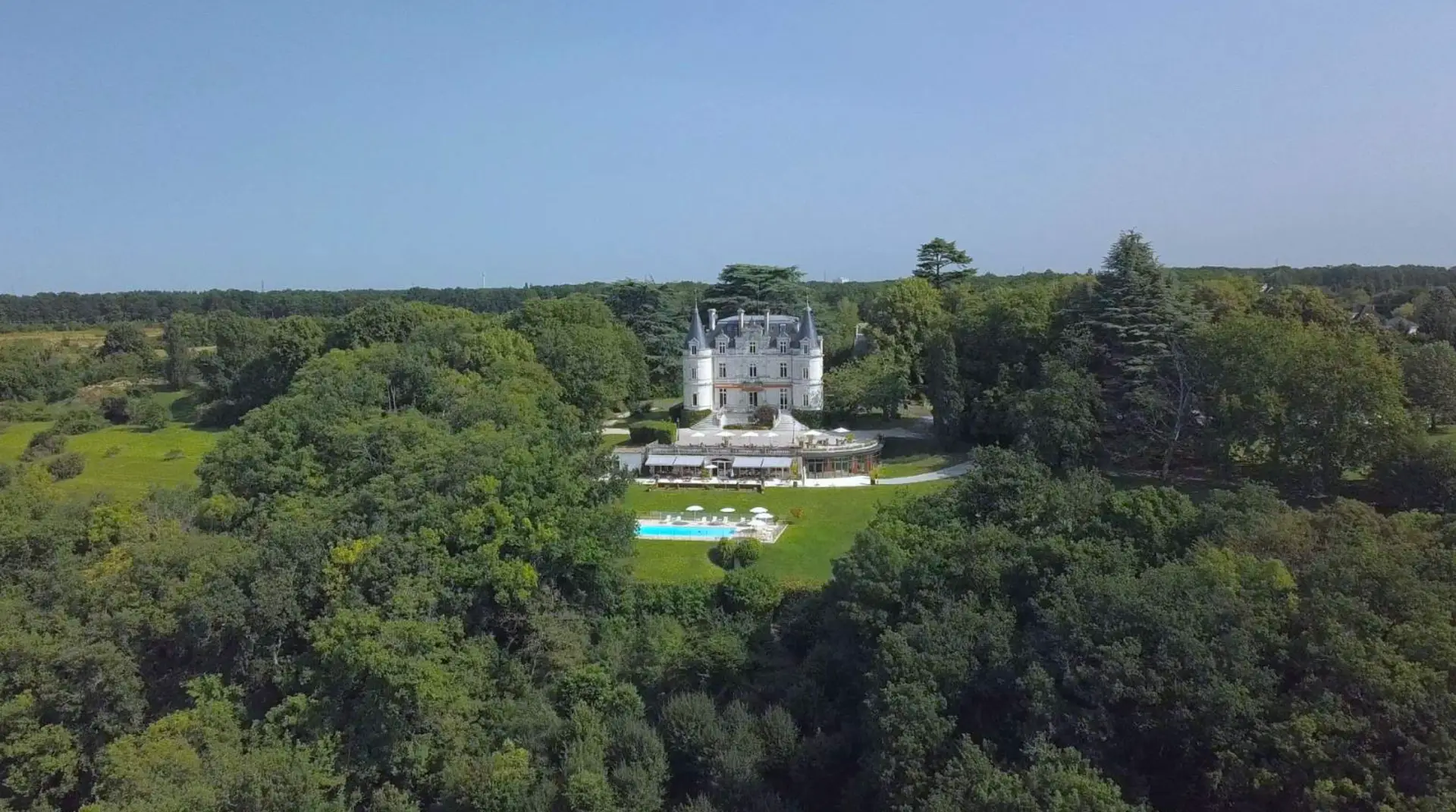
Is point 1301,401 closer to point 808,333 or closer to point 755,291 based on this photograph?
point 808,333

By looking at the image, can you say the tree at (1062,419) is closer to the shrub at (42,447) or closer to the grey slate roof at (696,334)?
the grey slate roof at (696,334)

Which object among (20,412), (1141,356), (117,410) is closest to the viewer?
(1141,356)

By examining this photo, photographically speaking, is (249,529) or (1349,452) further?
(1349,452)

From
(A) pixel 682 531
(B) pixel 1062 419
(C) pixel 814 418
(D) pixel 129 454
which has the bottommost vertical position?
(A) pixel 682 531

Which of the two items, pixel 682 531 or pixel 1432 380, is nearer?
pixel 682 531

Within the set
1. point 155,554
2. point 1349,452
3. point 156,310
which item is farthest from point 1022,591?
point 156,310

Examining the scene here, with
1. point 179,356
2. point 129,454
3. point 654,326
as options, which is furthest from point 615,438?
point 179,356

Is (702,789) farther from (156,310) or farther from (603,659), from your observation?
(156,310)

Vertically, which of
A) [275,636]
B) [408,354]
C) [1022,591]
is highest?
[408,354]
